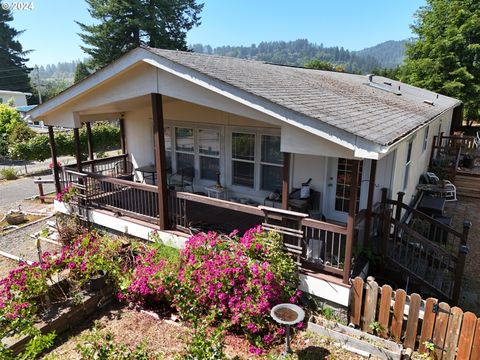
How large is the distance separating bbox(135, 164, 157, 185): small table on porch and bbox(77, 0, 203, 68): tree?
85.1ft

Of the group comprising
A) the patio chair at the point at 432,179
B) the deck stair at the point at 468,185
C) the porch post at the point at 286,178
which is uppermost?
the porch post at the point at 286,178

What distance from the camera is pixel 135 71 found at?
7.27 m

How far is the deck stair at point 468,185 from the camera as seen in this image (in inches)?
580

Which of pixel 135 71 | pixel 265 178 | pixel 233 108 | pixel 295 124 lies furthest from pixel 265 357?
pixel 135 71

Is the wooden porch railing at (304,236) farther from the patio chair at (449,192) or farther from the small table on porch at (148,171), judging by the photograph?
the patio chair at (449,192)

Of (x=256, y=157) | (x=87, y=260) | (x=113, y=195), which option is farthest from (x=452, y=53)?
(x=87, y=260)

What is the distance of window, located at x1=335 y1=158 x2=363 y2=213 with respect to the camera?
8191 millimetres

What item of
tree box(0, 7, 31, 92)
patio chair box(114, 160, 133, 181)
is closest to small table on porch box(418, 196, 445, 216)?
patio chair box(114, 160, 133, 181)

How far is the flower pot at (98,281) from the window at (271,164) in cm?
479

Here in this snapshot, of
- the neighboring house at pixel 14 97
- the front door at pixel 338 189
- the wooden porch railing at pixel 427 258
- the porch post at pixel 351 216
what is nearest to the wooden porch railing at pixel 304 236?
the porch post at pixel 351 216

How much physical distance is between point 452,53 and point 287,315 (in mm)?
29079

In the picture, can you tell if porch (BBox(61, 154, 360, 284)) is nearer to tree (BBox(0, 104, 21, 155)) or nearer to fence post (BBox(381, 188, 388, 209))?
fence post (BBox(381, 188, 388, 209))

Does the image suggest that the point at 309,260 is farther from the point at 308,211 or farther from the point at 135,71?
the point at 135,71

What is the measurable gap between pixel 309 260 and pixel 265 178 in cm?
375
